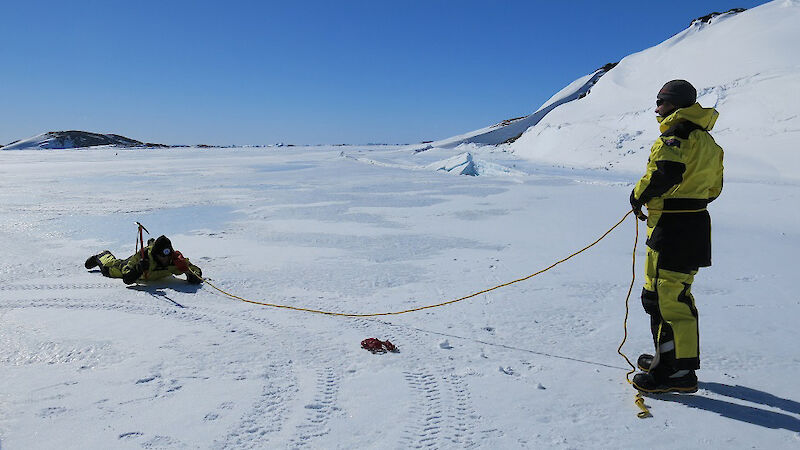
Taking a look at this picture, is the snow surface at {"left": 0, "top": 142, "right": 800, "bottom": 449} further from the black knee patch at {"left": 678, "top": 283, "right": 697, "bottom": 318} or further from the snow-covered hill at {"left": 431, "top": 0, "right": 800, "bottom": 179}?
the snow-covered hill at {"left": 431, "top": 0, "right": 800, "bottom": 179}

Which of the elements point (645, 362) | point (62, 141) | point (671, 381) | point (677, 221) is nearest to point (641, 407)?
point (671, 381)

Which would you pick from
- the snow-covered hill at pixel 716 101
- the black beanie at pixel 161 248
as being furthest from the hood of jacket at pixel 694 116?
the snow-covered hill at pixel 716 101

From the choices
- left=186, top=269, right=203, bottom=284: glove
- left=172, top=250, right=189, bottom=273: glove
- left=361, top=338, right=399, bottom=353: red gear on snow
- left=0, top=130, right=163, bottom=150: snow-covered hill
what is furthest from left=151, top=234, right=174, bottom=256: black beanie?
left=0, top=130, right=163, bottom=150: snow-covered hill

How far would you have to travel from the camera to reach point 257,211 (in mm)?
10477

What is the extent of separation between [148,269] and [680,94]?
4946 mm

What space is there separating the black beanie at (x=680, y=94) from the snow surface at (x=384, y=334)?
1621 millimetres

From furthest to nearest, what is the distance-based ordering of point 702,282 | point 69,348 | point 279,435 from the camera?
point 702,282 → point 69,348 → point 279,435

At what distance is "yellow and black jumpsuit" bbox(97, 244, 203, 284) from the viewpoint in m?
5.16

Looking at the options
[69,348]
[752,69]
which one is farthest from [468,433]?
[752,69]

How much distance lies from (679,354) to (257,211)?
8.97m

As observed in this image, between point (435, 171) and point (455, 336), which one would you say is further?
point (435, 171)

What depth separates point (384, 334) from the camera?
12.8ft

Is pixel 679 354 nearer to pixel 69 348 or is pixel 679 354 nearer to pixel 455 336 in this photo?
pixel 455 336

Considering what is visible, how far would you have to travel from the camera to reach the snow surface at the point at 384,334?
2580 millimetres
